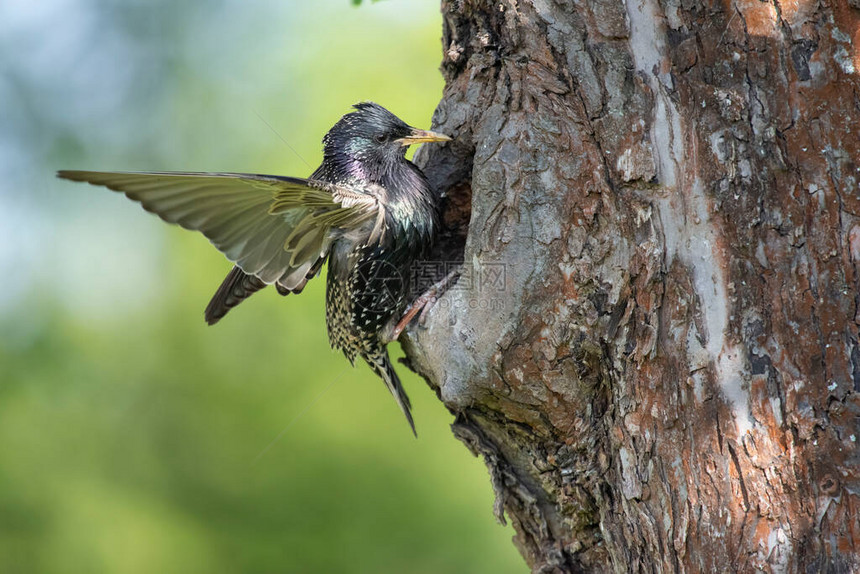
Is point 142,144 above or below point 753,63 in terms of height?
above

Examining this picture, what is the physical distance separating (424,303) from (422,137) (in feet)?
2.05

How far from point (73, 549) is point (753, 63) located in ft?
13.4

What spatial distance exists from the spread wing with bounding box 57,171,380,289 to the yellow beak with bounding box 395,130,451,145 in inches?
11.5

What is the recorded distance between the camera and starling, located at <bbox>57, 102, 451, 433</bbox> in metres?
2.41

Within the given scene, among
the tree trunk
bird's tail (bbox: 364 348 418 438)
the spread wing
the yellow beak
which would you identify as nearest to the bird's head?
the yellow beak

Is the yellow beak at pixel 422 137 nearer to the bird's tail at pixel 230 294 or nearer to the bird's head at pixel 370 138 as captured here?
the bird's head at pixel 370 138

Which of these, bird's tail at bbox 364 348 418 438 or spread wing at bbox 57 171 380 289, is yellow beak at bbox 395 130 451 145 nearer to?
spread wing at bbox 57 171 380 289

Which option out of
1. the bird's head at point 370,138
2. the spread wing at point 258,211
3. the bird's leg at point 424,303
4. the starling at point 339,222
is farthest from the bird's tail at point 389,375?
the bird's head at point 370,138

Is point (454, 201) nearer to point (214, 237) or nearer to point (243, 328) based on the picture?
point (214, 237)

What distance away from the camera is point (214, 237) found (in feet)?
8.45

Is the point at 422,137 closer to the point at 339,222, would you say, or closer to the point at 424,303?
the point at 339,222

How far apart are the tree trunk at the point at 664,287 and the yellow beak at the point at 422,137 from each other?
150 millimetres

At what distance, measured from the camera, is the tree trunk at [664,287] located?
70.9 inches

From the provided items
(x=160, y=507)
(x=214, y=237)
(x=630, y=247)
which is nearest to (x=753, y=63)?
(x=630, y=247)
